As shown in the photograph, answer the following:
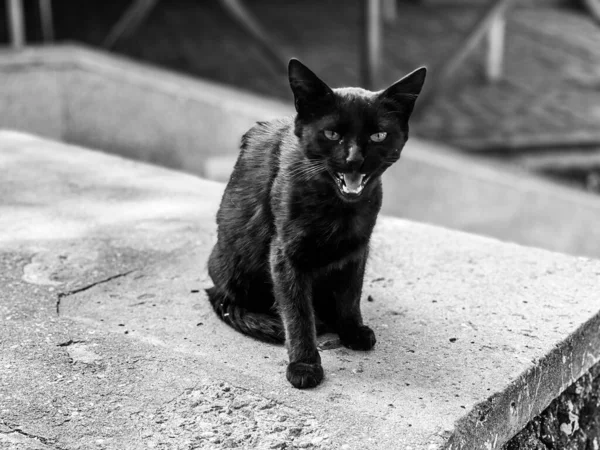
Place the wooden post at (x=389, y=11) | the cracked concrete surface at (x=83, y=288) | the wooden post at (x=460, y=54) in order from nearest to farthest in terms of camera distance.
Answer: the cracked concrete surface at (x=83, y=288)
the wooden post at (x=460, y=54)
the wooden post at (x=389, y=11)

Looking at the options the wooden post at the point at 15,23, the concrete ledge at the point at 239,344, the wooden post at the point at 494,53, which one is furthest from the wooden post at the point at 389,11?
the concrete ledge at the point at 239,344

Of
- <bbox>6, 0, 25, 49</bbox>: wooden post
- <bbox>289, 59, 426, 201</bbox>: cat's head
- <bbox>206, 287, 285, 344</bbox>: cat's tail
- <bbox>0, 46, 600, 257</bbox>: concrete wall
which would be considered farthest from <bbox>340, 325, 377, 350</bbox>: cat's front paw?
<bbox>6, 0, 25, 49</bbox>: wooden post

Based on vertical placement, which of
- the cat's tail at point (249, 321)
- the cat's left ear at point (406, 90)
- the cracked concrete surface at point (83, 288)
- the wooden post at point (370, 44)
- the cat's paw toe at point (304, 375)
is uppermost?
the cat's left ear at point (406, 90)

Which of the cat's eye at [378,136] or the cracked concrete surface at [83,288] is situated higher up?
the cat's eye at [378,136]

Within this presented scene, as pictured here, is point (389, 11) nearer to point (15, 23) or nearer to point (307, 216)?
point (15, 23)

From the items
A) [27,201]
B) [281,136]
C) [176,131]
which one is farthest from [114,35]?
[281,136]

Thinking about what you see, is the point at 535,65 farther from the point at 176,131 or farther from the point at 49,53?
the point at 49,53

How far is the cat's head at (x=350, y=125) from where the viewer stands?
6.51 feet

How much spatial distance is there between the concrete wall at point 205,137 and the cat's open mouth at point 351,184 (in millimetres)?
3395

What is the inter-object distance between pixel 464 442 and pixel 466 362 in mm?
342

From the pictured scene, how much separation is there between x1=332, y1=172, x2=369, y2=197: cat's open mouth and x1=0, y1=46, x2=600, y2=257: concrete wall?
3.39 meters

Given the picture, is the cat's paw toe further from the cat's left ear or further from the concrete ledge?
the cat's left ear

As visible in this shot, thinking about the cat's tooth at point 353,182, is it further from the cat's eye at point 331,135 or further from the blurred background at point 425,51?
the blurred background at point 425,51

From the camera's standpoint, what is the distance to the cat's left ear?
2.03 metres
